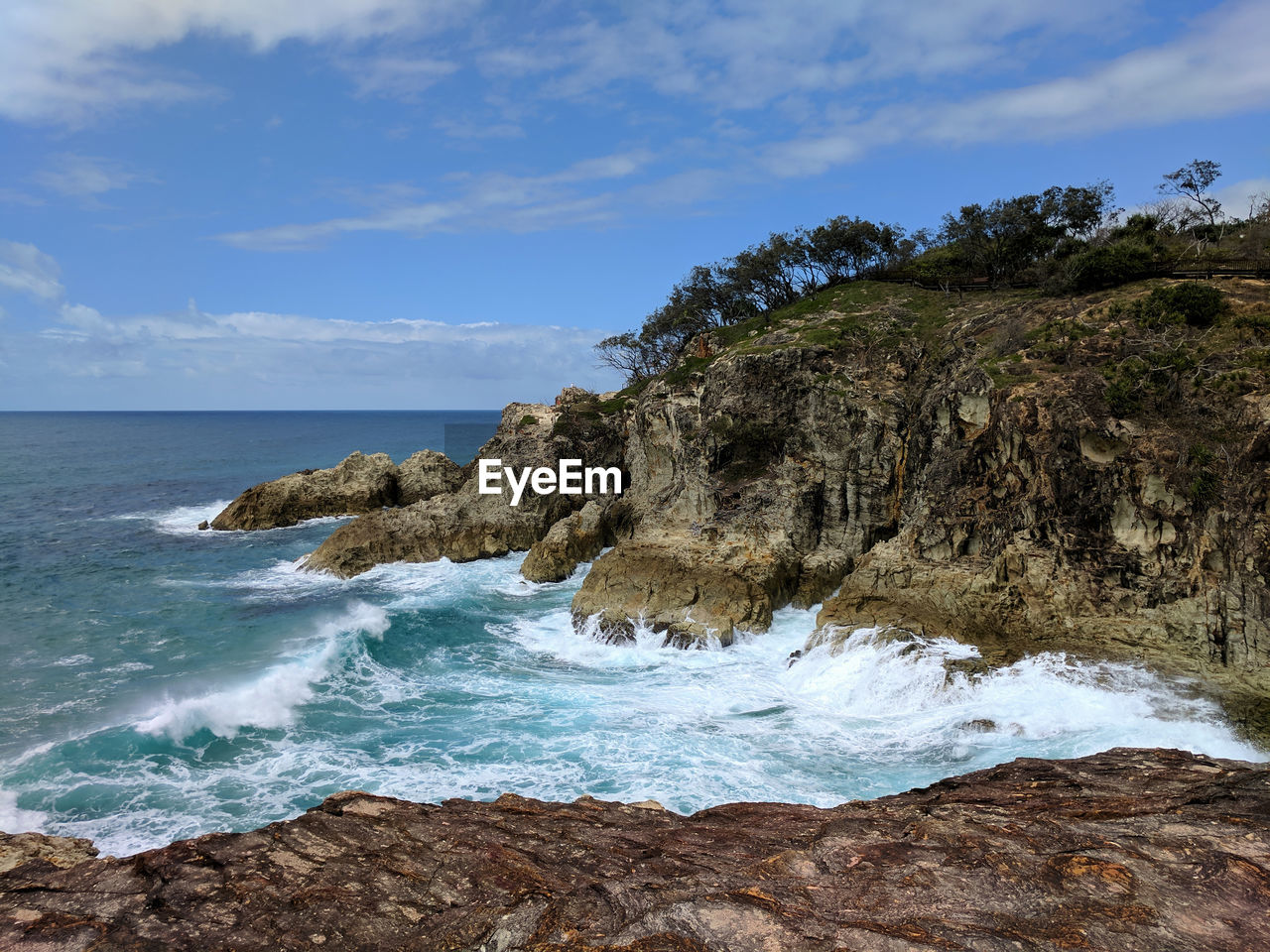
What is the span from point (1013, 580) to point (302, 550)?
33741 mm

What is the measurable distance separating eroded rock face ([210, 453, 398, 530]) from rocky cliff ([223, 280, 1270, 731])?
460 inches

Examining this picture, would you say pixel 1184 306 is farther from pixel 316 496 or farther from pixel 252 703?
pixel 316 496

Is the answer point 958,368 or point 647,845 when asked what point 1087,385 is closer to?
point 958,368

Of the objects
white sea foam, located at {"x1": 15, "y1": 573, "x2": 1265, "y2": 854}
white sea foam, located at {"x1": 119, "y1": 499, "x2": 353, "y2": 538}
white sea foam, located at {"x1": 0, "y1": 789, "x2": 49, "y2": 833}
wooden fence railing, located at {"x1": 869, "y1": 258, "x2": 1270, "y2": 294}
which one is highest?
wooden fence railing, located at {"x1": 869, "y1": 258, "x2": 1270, "y2": 294}

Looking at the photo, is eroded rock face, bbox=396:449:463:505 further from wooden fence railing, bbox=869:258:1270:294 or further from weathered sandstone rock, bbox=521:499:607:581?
wooden fence railing, bbox=869:258:1270:294

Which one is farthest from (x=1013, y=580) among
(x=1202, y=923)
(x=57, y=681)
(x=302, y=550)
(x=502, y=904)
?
(x=302, y=550)

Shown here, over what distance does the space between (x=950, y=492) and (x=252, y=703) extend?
2182 centimetres

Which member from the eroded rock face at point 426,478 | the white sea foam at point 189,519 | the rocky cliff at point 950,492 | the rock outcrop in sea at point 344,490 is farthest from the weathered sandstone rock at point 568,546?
the white sea foam at point 189,519

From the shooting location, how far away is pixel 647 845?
29.8 ft

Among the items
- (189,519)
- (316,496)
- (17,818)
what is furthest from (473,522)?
(189,519)

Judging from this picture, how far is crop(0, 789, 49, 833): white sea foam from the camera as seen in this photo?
13.9m

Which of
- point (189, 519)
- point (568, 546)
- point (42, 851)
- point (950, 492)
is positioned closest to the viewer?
point (42, 851)

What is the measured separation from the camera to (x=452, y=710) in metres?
19.2

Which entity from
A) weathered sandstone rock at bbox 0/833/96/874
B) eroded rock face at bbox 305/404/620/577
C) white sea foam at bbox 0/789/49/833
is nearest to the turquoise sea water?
→ white sea foam at bbox 0/789/49/833
